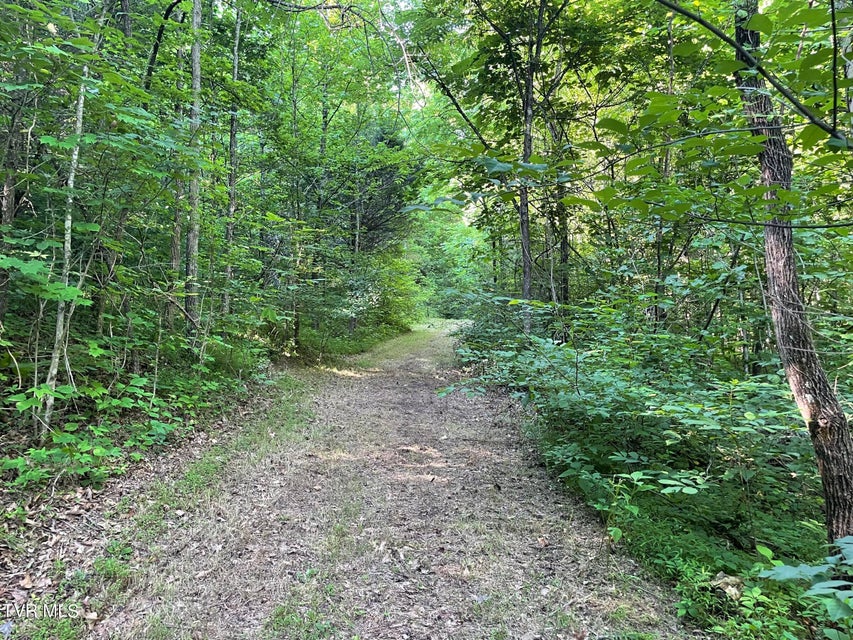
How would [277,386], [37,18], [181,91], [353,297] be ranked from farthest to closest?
[353,297] → [277,386] → [181,91] → [37,18]

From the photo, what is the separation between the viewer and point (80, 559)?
2990 millimetres

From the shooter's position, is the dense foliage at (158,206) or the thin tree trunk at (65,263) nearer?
the dense foliage at (158,206)

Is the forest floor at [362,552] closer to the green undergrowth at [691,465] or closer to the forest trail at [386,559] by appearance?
the forest trail at [386,559]

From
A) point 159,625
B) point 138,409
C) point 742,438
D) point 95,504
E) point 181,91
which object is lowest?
point 159,625

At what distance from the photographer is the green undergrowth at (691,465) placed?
264cm

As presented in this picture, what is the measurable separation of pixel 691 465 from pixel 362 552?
11.3 feet

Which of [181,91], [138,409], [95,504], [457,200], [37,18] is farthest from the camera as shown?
[181,91]

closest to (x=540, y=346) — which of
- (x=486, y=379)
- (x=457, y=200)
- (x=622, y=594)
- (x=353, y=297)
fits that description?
(x=486, y=379)

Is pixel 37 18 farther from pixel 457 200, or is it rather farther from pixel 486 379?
pixel 486 379

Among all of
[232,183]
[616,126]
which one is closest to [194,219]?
[232,183]

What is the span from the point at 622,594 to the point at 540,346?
2.25m

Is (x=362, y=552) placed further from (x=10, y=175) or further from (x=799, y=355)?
(x=10, y=175)

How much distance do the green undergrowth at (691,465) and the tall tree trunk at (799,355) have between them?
0.16 metres

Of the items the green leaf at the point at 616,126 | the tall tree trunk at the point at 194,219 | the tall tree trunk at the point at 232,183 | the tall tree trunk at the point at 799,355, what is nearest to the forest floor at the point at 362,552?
the tall tree trunk at the point at 799,355
